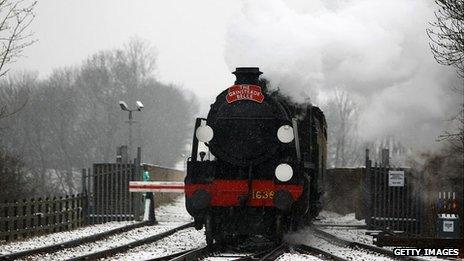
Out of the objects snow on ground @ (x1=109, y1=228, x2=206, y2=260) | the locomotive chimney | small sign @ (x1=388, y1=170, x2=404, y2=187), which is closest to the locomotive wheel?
snow on ground @ (x1=109, y1=228, x2=206, y2=260)

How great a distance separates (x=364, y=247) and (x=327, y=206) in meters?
13.3

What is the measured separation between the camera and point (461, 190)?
18391mm

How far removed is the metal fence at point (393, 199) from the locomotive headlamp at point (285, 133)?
7185mm

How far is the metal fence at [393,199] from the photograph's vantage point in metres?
18.4

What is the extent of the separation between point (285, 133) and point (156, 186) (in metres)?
7.62

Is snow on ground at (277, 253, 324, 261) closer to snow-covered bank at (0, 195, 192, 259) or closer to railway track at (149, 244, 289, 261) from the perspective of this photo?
railway track at (149, 244, 289, 261)

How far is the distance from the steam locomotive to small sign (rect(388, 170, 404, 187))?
6.28m

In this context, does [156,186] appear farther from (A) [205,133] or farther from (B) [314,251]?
(B) [314,251]

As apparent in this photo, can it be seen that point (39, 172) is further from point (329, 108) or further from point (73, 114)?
point (329, 108)

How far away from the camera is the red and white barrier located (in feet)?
61.5

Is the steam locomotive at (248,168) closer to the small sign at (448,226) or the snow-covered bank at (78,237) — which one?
the snow-covered bank at (78,237)

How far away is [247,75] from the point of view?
1226cm

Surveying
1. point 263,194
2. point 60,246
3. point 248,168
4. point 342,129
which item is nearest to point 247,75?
point 248,168

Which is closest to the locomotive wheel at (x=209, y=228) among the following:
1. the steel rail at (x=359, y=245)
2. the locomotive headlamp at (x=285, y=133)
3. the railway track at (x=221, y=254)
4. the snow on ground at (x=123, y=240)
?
the railway track at (x=221, y=254)
